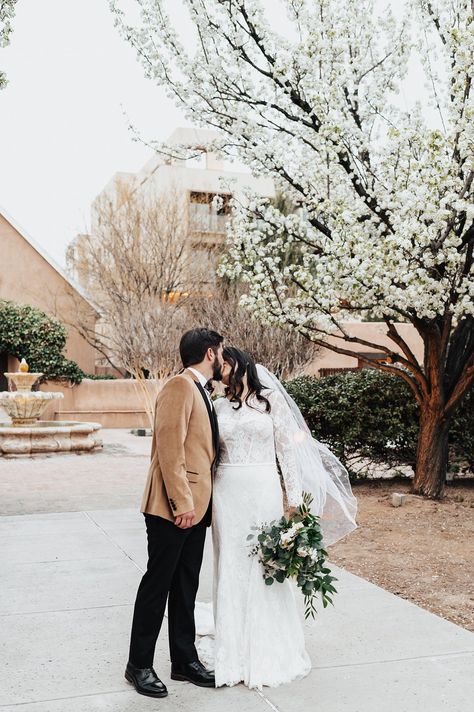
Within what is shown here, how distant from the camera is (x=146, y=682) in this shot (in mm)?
3955

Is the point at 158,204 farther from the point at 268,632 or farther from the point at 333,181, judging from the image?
the point at 268,632

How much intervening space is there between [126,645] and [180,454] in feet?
5.07

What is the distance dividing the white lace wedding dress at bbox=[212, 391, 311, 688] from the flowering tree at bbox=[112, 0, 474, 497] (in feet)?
14.8

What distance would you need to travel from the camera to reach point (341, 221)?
29.1 feet

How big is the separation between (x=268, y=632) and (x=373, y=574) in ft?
8.34

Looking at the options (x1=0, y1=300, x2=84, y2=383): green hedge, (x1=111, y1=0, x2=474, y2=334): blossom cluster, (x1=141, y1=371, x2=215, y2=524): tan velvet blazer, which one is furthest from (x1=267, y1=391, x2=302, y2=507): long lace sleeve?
(x1=0, y1=300, x2=84, y2=383): green hedge

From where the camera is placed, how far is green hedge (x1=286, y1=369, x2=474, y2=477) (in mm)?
10164

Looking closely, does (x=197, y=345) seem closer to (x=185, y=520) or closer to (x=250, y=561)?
(x=185, y=520)

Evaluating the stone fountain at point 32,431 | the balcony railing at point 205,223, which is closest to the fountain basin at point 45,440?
the stone fountain at point 32,431

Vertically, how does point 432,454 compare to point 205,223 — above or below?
below

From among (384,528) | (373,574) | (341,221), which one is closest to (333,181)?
(341,221)

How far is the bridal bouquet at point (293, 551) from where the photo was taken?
159 inches

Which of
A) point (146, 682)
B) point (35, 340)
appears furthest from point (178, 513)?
point (35, 340)

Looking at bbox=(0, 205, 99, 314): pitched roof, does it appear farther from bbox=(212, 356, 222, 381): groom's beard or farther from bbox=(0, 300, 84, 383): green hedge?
bbox=(212, 356, 222, 381): groom's beard
